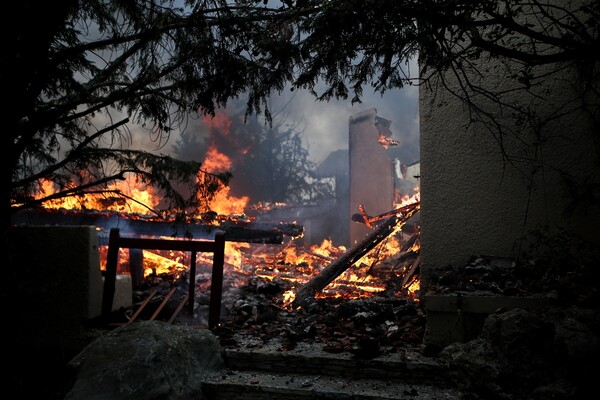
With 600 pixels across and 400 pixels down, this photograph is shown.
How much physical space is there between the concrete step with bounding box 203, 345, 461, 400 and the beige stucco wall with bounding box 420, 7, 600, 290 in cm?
188

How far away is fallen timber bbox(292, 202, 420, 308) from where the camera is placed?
7707 millimetres

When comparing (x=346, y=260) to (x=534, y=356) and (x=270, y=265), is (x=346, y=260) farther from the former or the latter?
(x=270, y=265)

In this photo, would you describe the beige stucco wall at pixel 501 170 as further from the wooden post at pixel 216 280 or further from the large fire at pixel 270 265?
the wooden post at pixel 216 280

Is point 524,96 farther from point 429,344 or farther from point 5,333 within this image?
point 5,333

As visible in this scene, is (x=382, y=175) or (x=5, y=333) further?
(x=382, y=175)

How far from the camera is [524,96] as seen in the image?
5.52m

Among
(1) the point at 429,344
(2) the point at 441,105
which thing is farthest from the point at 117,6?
(1) the point at 429,344

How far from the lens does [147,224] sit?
8.98 meters

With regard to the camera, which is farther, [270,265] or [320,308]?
[270,265]

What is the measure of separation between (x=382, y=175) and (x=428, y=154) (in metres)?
14.1

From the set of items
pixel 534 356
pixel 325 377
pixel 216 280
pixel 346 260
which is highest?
pixel 346 260

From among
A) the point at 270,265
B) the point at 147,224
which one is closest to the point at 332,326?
the point at 147,224

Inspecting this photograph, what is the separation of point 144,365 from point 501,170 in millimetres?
5584

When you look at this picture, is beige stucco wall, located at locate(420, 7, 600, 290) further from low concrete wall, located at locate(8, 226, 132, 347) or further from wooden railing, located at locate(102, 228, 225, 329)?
low concrete wall, located at locate(8, 226, 132, 347)
